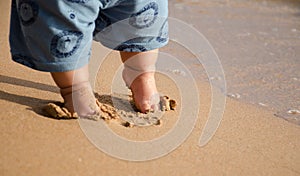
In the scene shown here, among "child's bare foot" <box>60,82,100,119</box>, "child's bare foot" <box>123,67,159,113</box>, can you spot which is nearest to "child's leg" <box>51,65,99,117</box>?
"child's bare foot" <box>60,82,100,119</box>

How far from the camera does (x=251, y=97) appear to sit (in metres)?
1.99

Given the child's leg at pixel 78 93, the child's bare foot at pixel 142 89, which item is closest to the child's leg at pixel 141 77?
the child's bare foot at pixel 142 89

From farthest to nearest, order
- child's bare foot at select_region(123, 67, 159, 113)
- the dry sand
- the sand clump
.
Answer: child's bare foot at select_region(123, 67, 159, 113), the sand clump, the dry sand

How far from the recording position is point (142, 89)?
162 centimetres

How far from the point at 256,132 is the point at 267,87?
58 cm

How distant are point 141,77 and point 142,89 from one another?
0.13ft

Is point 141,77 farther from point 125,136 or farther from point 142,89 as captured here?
point 125,136

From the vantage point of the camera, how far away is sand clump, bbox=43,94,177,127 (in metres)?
1.46

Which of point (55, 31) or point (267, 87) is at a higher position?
point (55, 31)

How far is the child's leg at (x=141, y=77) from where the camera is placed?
1.61m

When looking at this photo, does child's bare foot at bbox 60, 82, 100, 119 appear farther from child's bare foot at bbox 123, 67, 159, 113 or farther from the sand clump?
child's bare foot at bbox 123, 67, 159, 113

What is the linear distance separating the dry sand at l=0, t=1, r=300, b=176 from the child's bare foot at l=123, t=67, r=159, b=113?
7cm

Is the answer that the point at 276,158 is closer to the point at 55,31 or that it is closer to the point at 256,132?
the point at 256,132

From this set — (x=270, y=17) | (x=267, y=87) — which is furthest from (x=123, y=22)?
(x=270, y=17)
